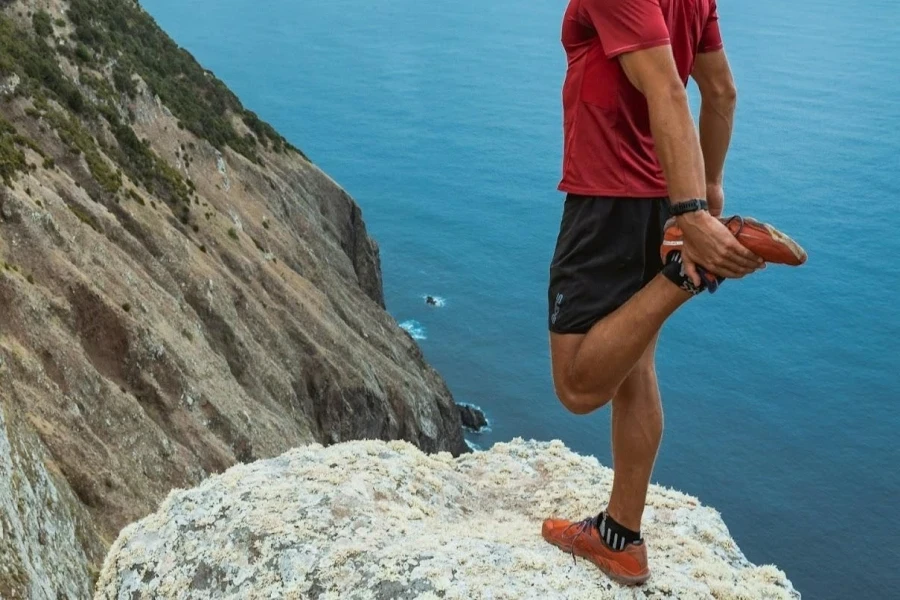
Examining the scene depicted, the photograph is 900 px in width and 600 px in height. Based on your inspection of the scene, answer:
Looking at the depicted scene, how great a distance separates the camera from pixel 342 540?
879 centimetres

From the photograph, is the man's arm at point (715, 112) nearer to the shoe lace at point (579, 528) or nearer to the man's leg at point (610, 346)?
the man's leg at point (610, 346)

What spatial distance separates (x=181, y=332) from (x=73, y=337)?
7936mm

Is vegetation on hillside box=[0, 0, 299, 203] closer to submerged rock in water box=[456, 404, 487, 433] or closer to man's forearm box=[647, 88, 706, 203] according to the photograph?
submerged rock in water box=[456, 404, 487, 433]

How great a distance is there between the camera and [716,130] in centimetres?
812

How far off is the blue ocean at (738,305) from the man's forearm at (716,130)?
71.4 meters

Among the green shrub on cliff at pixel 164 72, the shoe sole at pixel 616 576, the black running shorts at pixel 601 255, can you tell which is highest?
the green shrub on cliff at pixel 164 72

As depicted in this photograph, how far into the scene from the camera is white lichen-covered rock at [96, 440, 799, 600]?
831cm

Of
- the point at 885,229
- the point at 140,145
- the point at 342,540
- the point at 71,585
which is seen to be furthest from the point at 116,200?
the point at 885,229

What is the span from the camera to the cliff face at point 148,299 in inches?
973

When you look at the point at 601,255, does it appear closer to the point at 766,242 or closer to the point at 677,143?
the point at 677,143

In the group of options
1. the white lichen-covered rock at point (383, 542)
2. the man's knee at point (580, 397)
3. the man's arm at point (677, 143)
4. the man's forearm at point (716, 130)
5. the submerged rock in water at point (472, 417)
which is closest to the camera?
the man's arm at point (677, 143)

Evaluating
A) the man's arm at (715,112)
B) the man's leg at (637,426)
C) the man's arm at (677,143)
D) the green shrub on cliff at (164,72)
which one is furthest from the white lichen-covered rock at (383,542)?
the green shrub on cliff at (164,72)

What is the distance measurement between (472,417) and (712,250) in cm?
8481

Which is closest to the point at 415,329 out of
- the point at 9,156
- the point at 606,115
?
the point at 9,156
